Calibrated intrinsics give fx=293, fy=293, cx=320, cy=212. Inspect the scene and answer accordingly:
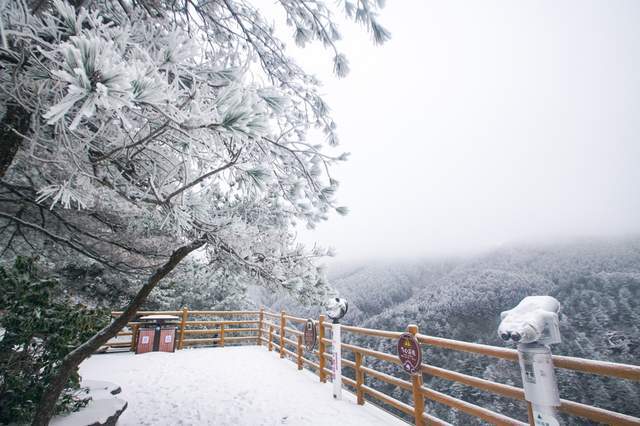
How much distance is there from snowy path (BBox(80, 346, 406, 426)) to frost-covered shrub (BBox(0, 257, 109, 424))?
129 centimetres

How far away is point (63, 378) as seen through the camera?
2648 millimetres

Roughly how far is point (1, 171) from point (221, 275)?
203 centimetres

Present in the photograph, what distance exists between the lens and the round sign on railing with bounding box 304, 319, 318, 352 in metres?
6.00

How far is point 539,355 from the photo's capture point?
1.88m

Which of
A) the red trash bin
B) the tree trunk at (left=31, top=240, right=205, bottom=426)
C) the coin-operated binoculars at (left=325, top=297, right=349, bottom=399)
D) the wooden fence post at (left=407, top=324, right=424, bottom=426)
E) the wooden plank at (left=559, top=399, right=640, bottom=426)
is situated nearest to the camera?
the wooden plank at (left=559, top=399, right=640, bottom=426)

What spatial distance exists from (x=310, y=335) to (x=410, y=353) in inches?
119

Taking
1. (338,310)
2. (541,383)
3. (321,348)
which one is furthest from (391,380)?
(541,383)

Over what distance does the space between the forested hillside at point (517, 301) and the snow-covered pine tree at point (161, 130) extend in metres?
21.7

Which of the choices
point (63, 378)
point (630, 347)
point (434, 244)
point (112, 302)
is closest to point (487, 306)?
point (630, 347)

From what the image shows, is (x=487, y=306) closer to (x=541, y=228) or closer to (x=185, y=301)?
(x=185, y=301)

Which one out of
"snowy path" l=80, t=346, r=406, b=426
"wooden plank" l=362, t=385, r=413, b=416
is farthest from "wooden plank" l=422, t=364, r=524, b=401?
"snowy path" l=80, t=346, r=406, b=426

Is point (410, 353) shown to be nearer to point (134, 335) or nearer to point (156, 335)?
point (156, 335)

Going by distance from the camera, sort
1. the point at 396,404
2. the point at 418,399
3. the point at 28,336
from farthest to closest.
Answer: the point at 396,404 < the point at 418,399 < the point at 28,336

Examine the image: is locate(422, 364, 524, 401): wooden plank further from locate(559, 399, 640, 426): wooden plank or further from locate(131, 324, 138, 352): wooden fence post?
locate(131, 324, 138, 352): wooden fence post
